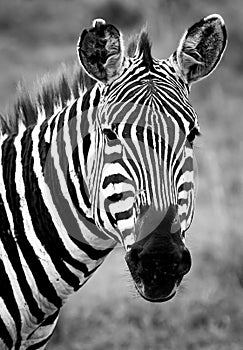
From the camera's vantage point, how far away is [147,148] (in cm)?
298

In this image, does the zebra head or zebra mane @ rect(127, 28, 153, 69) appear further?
zebra mane @ rect(127, 28, 153, 69)

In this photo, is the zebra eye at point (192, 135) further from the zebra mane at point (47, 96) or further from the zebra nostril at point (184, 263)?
the zebra mane at point (47, 96)

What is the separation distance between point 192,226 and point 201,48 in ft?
16.3

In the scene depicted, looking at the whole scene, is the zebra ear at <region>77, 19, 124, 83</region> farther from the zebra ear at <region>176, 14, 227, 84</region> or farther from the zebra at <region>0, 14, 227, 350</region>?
the zebra ear at <region>176, 14, 227, 84</region>

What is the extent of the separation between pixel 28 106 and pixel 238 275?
428 centimetres

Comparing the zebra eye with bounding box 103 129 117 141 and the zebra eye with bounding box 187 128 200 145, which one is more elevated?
the zebra eye with bounding box 103 129 117 141

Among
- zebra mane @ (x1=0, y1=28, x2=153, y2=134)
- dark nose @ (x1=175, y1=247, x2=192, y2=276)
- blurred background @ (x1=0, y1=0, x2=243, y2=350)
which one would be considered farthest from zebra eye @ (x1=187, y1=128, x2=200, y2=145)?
zebra mane @ (x1=0, y1=28, x2=153, y2=134)

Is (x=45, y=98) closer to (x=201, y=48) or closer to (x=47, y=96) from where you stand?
(x=47, y=96)

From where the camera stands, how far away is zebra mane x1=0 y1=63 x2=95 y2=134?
3.61 metres

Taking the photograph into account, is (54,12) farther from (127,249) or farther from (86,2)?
→ (127,249)

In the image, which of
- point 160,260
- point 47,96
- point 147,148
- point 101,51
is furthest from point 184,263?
point 47,96

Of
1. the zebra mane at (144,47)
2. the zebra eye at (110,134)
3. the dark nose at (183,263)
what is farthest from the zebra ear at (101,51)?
the dark nose at (183,263)

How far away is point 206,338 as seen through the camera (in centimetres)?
645

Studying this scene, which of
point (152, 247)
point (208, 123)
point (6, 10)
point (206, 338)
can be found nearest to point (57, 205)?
point (152, 247)
